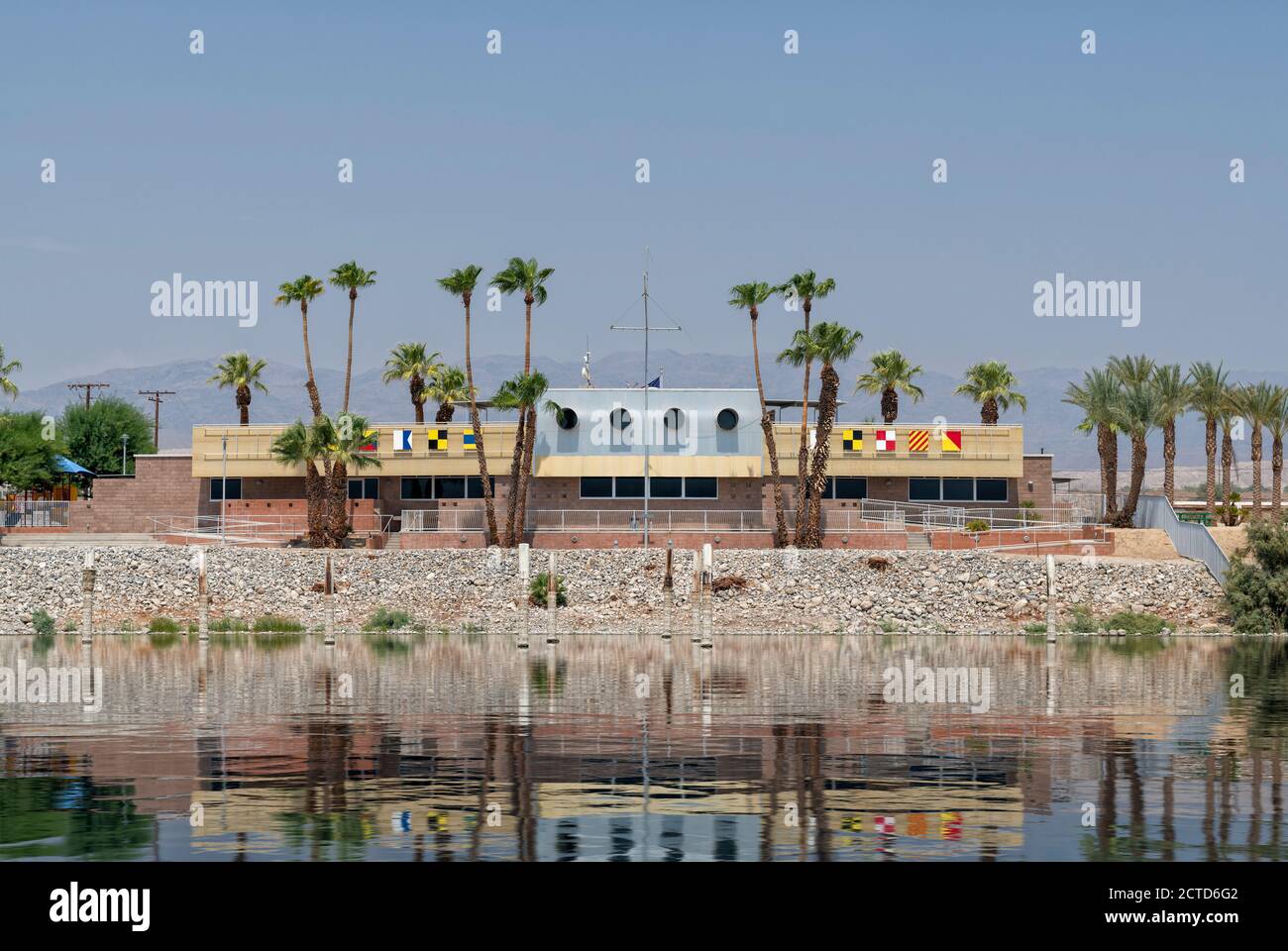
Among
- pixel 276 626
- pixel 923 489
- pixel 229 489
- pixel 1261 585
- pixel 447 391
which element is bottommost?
pixel 276 626

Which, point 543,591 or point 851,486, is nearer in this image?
point 543,591

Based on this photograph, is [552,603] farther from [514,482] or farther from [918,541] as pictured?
[918,541]

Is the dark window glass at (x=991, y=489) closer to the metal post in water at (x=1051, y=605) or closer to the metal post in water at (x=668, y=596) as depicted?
the metal post in water at (x=668, y=596)

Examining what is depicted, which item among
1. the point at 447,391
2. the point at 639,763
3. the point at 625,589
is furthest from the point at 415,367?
the point at 639,763

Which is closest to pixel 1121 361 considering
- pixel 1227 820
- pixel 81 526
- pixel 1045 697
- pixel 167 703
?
pixel 1045 697

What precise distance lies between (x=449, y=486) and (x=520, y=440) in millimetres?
7861

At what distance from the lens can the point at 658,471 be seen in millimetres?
81500

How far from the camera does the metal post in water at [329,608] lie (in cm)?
6094

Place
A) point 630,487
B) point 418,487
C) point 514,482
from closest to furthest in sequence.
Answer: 1. point 514,482
2. point 630,487
3. point 418,487

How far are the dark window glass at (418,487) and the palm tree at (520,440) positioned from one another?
7.81 m

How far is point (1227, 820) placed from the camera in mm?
22719

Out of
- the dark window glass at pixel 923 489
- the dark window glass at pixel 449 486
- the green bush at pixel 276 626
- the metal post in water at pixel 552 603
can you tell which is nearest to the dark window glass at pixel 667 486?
the dark window glass at pixel 449 486

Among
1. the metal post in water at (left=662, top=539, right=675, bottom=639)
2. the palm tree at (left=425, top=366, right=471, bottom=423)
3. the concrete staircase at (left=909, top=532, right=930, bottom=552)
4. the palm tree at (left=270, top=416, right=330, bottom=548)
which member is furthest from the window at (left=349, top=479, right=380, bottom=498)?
the concrete staircase at (left=909, top=532, right=930, bottom=552)

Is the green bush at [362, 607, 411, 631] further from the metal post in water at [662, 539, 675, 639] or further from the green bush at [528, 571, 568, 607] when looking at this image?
the metal post in water at [662, 539, 675, 639]
